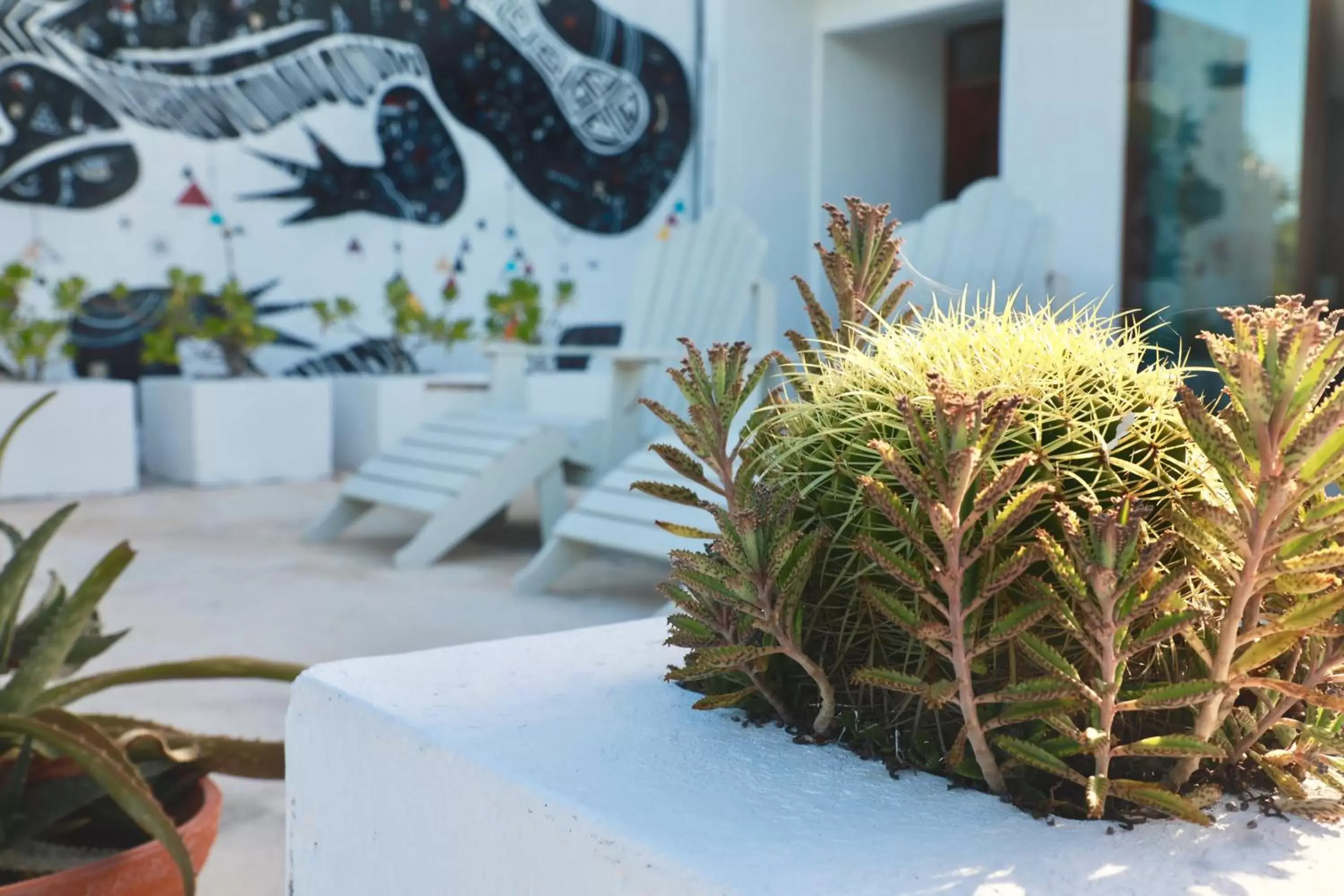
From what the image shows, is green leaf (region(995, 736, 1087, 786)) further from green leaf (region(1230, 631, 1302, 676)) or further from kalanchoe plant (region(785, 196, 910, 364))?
kalanchoe plant (region(785, 196, 910, 364))

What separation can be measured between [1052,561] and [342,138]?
640cm

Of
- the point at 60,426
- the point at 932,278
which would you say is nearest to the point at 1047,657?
the point at 932,278

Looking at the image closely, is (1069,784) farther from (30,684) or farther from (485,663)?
(30,684)

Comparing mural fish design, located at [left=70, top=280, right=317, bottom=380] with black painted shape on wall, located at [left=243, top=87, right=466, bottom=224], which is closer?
mural fish design, located at [left=70, top=280, right=317, bottom=380]

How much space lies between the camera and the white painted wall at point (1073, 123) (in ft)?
18.3

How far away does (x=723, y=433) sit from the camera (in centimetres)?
64

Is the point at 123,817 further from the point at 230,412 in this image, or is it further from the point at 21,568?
the point at 230,412

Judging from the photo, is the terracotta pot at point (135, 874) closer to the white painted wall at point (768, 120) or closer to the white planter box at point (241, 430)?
Answer: the white planter box at point (241, 430)

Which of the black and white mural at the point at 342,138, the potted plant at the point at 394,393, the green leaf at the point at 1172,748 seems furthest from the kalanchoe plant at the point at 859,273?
the potted plant at the point at 394,393

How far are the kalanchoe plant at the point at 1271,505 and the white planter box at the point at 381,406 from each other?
16.8ft

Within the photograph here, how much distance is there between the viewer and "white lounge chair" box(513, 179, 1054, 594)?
297cm

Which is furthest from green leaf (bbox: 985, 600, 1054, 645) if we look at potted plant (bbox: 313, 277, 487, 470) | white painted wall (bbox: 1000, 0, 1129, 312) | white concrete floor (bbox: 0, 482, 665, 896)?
white painted wall (bbox: 1000, 0, 1129, 312)

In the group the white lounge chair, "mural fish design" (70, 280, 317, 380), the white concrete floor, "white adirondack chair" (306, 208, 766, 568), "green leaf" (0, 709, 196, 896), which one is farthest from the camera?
"mural fish design" (70, 280, 317, 380)

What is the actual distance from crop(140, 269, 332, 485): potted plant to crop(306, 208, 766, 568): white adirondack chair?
1597mm
